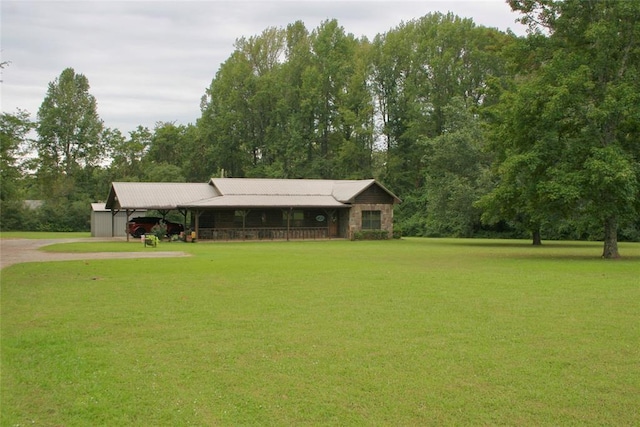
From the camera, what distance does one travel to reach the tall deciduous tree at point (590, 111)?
22.0m

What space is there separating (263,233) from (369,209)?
7.51m

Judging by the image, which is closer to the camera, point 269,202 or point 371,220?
point 269,202

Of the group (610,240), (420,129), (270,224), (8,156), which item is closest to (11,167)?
(8,156)

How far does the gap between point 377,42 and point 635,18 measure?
41.1 meters

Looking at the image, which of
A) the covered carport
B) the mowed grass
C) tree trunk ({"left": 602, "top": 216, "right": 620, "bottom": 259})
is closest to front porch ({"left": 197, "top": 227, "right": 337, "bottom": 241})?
the covered carport

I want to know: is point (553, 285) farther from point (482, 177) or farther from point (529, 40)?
point (482, 177)

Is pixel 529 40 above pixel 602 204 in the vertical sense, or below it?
above

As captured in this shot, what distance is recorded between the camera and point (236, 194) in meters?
41.3

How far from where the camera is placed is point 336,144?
6431 centimetres

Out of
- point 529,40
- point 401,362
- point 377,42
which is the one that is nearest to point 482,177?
point 529,40

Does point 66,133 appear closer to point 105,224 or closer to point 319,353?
point 105,224

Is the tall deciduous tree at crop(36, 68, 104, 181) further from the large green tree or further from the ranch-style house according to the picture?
the ranch-style house

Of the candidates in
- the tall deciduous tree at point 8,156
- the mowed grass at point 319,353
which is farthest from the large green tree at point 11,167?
the mowed grass at point 319,353

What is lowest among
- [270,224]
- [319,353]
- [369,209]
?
[319,353]
